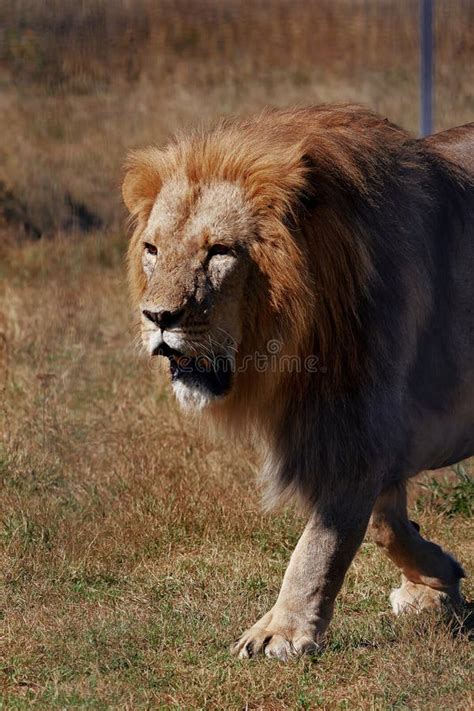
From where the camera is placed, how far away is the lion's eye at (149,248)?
13.4ft

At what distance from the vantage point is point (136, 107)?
13.1 metres

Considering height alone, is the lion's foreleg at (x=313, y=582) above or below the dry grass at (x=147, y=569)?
above

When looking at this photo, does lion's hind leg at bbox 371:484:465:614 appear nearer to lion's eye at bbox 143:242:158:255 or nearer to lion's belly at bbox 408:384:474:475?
lion's belly at bbox 408:384:474:475

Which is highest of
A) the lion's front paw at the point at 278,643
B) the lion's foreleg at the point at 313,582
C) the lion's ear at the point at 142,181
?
the lion's ear at the point at 142,181

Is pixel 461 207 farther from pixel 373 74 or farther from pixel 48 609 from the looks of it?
pixel 373 74

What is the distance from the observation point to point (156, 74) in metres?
13.6

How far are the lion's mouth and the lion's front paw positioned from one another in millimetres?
730

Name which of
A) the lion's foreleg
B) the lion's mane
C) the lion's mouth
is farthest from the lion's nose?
the lion's foreleg

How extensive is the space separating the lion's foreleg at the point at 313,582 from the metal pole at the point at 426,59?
3.27m

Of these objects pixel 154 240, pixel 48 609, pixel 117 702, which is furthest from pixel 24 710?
pixel 154 240

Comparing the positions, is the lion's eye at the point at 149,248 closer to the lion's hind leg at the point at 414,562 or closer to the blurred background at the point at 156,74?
the lion's hind leg at the point at 414,562

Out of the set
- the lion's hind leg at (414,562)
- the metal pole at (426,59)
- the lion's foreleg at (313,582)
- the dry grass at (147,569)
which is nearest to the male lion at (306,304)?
the lion's foreleg at (313,582)

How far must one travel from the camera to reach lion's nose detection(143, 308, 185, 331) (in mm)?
3789

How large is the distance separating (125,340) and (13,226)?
293cm
